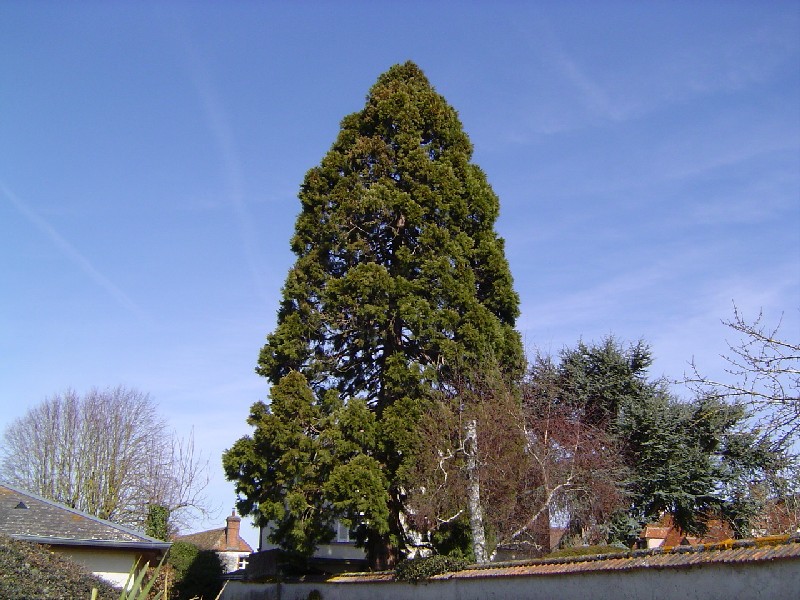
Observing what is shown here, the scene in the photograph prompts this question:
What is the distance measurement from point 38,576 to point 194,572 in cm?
2067

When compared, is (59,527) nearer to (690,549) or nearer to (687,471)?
(690,549)

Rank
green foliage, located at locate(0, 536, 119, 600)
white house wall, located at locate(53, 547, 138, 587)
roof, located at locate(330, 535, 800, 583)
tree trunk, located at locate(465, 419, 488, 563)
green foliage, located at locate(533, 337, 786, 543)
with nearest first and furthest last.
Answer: roof, located at locate(330, 535, 800, 583) → green foliage, located at locate(0, 536, 119, 600) → tree trunk, located at locate(465, 419, 488, 563) → white house wall, located at locate(53, 547, 138, 587) → green foliage, located at locate(533, 337, 786, 543)

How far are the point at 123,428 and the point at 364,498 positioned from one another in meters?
22.4

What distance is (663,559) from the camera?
374 inches

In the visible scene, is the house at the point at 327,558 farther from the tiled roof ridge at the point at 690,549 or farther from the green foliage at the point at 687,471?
the tiled roof ridge at the point at 690,549

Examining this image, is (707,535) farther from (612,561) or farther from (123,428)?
(123,428)

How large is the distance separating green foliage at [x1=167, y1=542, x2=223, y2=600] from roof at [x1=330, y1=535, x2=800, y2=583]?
18.5 m

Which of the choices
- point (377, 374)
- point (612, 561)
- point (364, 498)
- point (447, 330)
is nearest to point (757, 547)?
point (612, 561)

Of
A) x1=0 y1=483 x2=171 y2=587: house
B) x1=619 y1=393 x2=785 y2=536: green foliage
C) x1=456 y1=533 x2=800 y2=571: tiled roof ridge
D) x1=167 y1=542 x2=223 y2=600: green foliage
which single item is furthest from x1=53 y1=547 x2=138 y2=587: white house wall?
x1=619 y1=393 x2=785 y2=536: green foliage

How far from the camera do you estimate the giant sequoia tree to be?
18.2m

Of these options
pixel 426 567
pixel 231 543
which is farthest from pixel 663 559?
pixel 231 543

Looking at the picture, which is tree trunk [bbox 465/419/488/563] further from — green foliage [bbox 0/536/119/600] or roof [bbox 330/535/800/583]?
green foliage [bbox 0/536/119/600]

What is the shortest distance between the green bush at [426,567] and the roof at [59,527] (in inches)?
259

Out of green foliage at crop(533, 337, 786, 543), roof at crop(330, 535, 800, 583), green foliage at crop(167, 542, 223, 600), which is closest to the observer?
roof at crop(330, 535, 800, 583)
